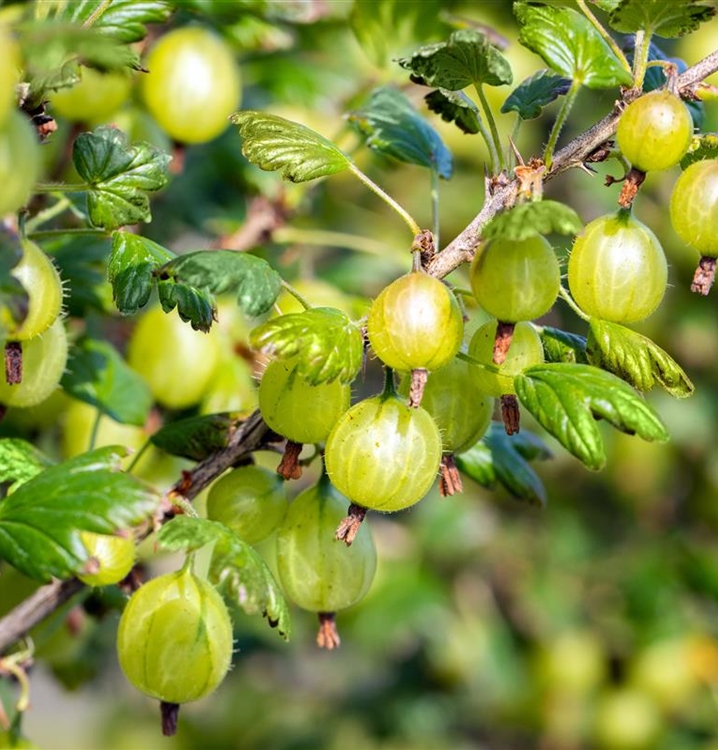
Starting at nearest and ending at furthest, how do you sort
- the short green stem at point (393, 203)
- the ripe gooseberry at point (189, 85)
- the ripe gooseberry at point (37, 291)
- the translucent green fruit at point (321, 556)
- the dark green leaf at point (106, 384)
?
the ripe gooseberry at point (37, 291)
the short green stem at point (393, 203)
the translucent green fruit at point (321, 556)
the dark green leaf at point (106, 384)
the ripe gooseberry at point (189, 85)

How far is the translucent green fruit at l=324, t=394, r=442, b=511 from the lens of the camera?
1.07 meters

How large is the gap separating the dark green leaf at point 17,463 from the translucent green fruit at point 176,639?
0.74 ft

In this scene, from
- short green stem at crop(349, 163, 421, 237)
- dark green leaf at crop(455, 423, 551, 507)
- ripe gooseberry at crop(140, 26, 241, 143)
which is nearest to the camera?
short green stem at crop(349, 163, 421, 237)

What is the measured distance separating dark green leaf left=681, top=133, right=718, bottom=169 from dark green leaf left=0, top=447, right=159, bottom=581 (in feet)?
2.19

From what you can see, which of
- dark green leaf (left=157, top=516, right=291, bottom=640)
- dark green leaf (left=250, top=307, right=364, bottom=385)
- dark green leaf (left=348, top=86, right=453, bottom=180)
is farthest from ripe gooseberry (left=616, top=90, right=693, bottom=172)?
dark green leaf (left=157, top=516, right=291, bottom=640)

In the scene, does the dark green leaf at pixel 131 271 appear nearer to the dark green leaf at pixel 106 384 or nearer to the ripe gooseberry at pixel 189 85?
the dark green leaf at pixel 106 384

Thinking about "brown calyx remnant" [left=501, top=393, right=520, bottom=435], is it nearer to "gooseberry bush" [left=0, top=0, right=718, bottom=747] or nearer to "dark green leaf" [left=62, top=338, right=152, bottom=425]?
"gooseberry bush" [left=0, top=0, right=718, bottom=747]

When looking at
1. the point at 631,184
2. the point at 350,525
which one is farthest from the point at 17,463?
the point at 631,184

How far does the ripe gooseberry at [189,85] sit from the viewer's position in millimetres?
1870

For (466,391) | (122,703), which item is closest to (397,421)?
(466,391)

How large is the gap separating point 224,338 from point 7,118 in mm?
1276

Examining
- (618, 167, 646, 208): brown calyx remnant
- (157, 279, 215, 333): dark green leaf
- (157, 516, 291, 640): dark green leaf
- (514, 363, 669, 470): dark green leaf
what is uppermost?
(618, 167, 646, 208): brown calyx remnant

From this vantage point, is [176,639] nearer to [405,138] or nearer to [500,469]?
[500,469]

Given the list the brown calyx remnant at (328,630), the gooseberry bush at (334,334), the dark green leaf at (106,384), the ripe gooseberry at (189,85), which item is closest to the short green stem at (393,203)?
the gooseberry bush at (334,334)
